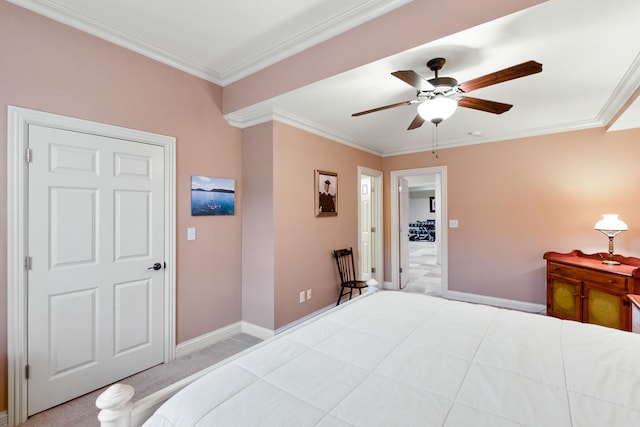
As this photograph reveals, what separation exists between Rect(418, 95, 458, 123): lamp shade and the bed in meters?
1.40

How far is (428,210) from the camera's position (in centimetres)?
1270

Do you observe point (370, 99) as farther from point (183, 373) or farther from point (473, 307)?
point (183, 373)

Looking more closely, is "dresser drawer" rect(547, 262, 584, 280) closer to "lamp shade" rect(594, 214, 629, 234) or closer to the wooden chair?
"lamp shade" rect(594, 214, 629, 234)

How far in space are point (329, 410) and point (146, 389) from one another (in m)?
1.99

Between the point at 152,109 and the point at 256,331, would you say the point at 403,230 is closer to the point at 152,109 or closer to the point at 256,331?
the point at 256,331

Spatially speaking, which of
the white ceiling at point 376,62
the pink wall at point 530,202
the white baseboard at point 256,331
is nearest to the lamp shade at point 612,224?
the pink wall at point 530,202

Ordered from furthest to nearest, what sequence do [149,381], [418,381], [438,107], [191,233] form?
1. [191,233]
2. [149,381]
3. [438,107]
4. [418,381]

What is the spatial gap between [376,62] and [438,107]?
0.54m

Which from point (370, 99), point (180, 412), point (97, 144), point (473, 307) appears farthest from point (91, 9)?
point (473, 307)

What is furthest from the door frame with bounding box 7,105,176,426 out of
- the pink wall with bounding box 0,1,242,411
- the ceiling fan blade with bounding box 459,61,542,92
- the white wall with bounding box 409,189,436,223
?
the white wall with bounding box 409,189,436,223

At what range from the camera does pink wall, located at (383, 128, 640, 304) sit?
331 centimetres

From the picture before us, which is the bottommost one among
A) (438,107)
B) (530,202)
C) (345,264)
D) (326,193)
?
(345,264)

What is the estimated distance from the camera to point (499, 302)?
13.0 feet

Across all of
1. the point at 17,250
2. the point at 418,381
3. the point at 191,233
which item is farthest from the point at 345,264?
the point at 17,250
